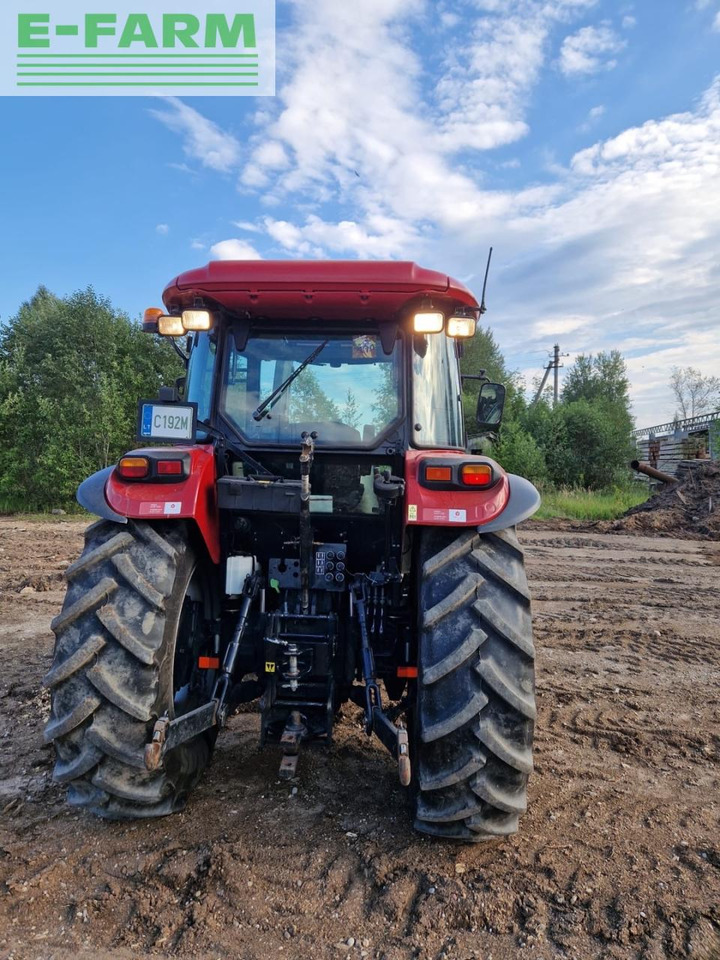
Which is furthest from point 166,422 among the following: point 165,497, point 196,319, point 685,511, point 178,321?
point 685,511

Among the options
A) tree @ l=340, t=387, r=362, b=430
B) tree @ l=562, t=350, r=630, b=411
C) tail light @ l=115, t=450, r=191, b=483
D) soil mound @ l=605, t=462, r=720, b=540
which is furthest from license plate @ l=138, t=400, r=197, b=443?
tree @ l=562, t=350, r=630, b=411

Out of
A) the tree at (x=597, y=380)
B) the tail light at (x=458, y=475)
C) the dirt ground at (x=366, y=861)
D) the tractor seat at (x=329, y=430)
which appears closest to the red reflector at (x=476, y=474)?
the tail light at (x=458, y=475)

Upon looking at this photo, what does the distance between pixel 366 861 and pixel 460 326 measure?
7.54 ft

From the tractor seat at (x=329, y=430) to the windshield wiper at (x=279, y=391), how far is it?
14 centimetres

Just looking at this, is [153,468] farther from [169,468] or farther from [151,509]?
[151,509]

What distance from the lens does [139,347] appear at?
19844mm

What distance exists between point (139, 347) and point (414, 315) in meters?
18.5

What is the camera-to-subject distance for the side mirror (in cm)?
373

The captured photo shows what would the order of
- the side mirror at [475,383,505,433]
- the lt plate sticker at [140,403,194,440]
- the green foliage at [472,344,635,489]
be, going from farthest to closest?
the green foliage at [472,344,635,489]
the side mirror at [475,383,505,433]
the lt plate sticker at [140,403,194,440]

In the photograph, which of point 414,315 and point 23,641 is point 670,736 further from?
point 23,641

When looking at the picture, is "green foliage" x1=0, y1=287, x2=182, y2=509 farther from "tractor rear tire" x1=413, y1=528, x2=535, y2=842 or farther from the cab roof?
"tractor rear tire" x1=413, y1=528, x2=535, y2=842

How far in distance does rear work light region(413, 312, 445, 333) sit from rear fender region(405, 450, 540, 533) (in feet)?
2.11

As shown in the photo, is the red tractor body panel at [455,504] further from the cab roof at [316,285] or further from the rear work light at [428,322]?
the cab roof at [316,285]

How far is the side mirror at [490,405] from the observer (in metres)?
3.73
